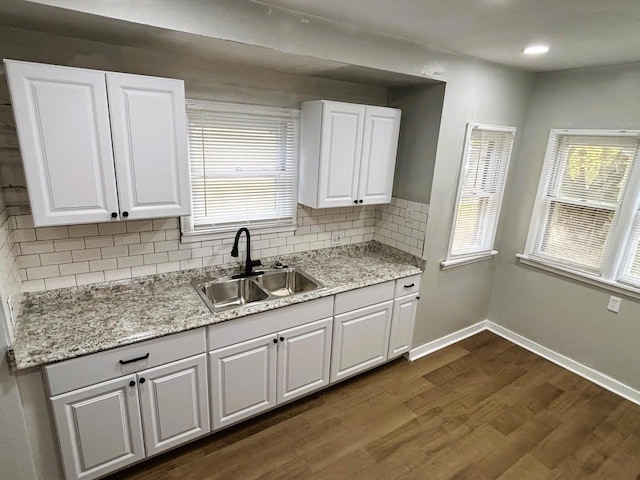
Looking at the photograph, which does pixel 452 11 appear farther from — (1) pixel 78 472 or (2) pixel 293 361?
(1) pixel 78 472

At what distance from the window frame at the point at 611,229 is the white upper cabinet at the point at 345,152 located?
1.40 m

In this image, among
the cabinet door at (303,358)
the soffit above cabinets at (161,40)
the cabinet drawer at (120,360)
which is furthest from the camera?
the cabinet door at (303,358)

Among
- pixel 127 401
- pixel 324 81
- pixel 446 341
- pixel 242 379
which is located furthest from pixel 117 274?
pixel 446 341

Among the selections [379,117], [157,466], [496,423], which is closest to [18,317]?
[157,466]

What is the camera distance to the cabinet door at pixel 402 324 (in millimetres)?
2793

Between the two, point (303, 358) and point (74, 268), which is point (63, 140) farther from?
point (303, 358)

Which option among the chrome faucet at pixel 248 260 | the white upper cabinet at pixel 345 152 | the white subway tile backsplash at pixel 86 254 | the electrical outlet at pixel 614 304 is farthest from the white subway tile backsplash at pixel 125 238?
the electrical outlet at pixel 614 304

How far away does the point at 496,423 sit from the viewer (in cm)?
243

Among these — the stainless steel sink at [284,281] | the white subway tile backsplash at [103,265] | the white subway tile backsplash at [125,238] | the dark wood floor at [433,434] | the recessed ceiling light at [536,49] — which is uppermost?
the recessed ceiling light at [536,49]

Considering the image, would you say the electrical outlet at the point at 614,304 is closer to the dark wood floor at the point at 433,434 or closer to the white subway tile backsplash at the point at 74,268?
the dark wood floor at the point at 433,434

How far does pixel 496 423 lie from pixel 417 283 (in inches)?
43.2

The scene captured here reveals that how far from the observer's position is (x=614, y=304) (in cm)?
274

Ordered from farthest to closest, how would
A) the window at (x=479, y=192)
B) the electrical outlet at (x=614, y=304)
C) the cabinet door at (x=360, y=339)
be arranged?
the window at (x=479, y=192)
the electrical outlet at (x=614, y=304)
the cabinet door at (x=360, y=339)

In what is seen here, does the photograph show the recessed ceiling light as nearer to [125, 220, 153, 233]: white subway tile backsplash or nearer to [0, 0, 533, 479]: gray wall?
[0, 0, 533, 479]: gray wall
